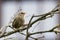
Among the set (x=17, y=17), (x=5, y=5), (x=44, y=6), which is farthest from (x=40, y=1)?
(x=17, y=17)

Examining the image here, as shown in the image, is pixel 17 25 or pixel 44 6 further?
pixel 44 6

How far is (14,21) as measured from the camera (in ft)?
1.93

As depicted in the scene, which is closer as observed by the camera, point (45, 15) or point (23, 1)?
point (45, 15)

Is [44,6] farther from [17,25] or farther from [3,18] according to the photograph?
[17,25]

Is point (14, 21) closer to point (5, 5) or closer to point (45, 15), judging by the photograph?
point (45, 15)

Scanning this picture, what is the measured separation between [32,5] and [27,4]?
60 mm

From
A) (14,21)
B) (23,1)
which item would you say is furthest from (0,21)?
(14,21)

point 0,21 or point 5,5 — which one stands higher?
point 5,5

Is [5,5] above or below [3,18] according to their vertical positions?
above

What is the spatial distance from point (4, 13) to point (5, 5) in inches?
3.9

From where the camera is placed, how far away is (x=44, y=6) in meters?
2.36

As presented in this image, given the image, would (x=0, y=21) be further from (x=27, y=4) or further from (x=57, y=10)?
(x=57, y=10)

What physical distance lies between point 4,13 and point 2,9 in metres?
0.07

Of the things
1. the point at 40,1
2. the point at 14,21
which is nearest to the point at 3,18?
the point at 40,1
